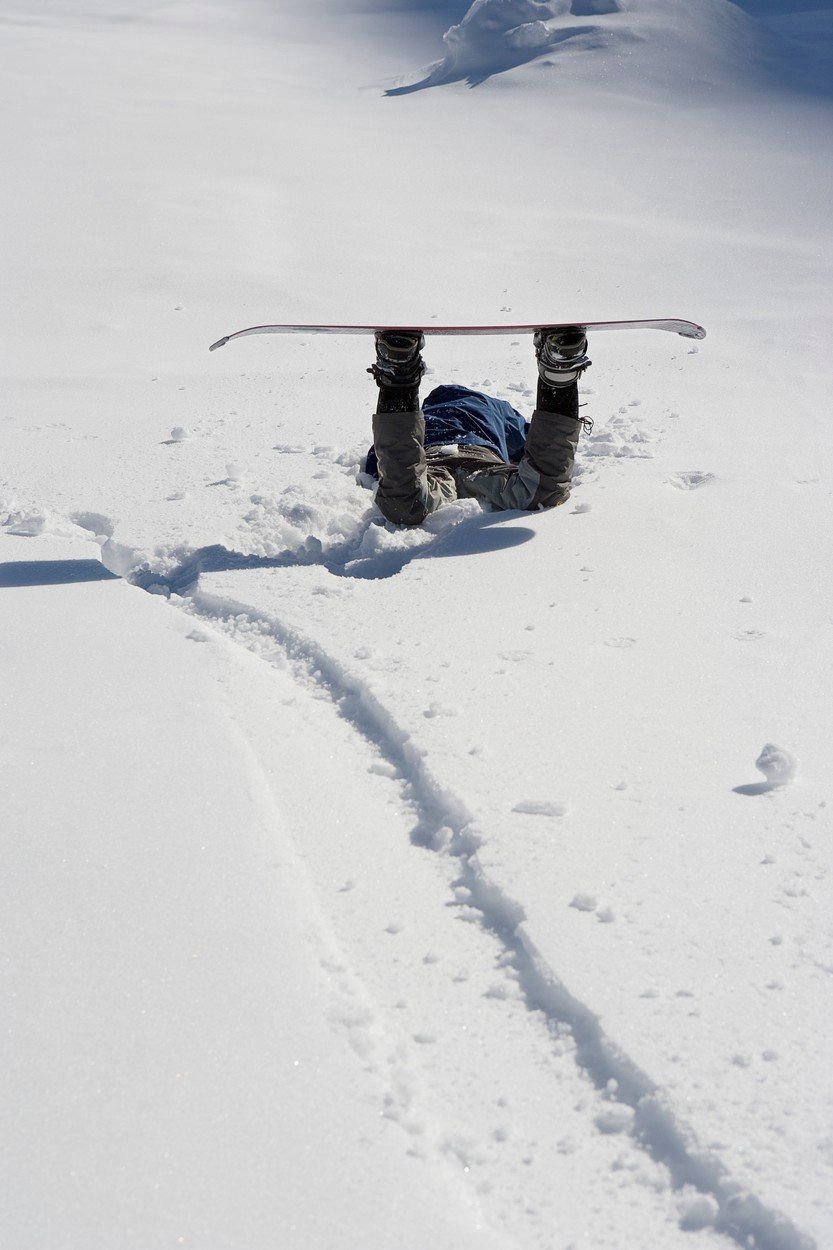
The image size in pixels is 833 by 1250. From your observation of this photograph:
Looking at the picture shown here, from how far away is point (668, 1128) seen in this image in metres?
1.30

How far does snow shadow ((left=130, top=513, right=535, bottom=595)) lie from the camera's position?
9.00 feet

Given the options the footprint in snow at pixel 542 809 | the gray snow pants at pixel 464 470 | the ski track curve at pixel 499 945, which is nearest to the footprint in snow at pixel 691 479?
the gray snow pants at pixel 464 470

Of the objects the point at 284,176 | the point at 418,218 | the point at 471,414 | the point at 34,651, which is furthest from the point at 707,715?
the point at 284,176

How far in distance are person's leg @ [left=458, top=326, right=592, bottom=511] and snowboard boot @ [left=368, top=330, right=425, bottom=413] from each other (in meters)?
0.34

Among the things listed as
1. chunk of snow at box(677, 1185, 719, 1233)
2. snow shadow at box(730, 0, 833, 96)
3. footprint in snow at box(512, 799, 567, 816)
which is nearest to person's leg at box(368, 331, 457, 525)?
footprint in snow at box(512, 799, 567, 816)

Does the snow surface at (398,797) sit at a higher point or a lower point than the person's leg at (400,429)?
lower

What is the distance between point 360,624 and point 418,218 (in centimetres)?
492

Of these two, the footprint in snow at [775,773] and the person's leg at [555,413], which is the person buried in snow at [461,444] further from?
the footprint in snow at [775,773]

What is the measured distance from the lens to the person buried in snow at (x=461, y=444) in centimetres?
290

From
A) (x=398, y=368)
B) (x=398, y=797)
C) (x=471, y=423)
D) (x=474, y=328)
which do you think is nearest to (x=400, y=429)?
(x=398, y=368)

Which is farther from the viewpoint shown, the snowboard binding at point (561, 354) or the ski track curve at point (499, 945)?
the snowboard binding at point (561, 354)

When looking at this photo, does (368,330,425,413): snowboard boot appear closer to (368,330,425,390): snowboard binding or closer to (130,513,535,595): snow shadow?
(368,330,425,390): snowboard binding

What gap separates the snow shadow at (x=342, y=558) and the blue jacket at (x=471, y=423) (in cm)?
47

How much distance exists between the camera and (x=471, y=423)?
3.42 metres
